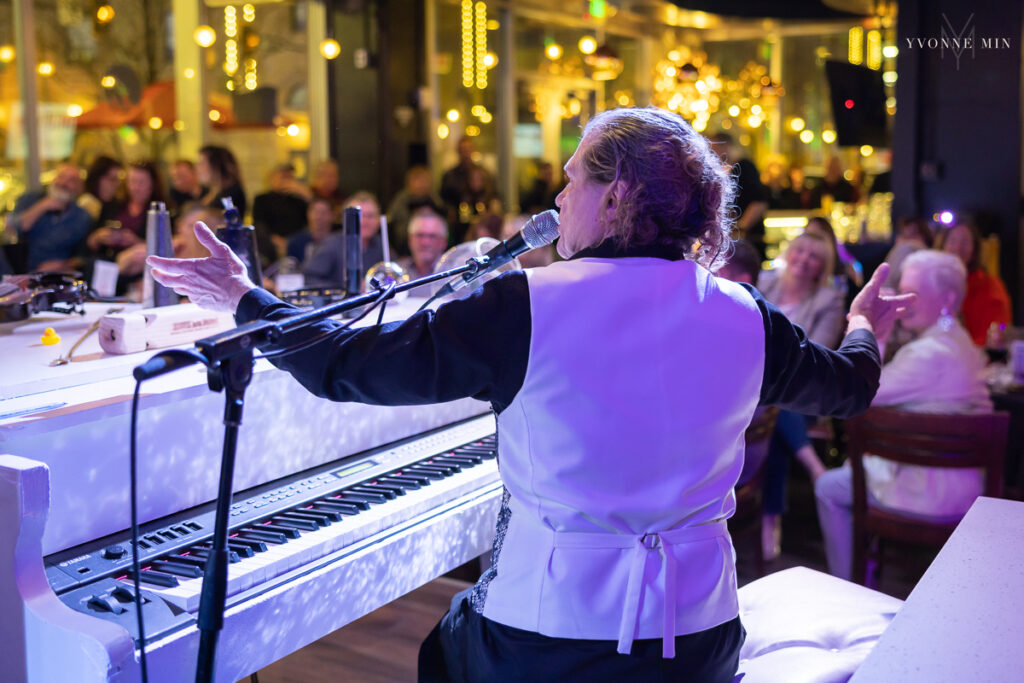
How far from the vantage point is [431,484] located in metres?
2.37

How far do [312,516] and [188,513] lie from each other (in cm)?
26

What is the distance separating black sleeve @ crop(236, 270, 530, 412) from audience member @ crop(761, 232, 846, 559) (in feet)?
10.4

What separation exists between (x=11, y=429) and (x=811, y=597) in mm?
1673

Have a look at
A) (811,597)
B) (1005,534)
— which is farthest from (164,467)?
(1005,534)

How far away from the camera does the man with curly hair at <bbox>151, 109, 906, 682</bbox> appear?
1.43 metres

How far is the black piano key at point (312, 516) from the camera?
207cm

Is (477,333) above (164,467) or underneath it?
above

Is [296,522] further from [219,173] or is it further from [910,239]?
[910,239]

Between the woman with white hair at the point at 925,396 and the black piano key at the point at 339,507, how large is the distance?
1.99m

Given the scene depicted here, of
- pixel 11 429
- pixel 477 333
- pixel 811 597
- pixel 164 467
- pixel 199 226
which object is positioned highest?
pixel 199 226

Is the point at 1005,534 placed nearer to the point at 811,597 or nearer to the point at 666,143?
the point at 811,597

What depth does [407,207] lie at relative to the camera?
824cm

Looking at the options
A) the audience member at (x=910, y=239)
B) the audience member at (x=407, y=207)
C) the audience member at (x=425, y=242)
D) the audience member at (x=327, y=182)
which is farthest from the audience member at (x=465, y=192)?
the audience member at (x=425, y=242)

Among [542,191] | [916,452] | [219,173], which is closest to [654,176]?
[916,452]
